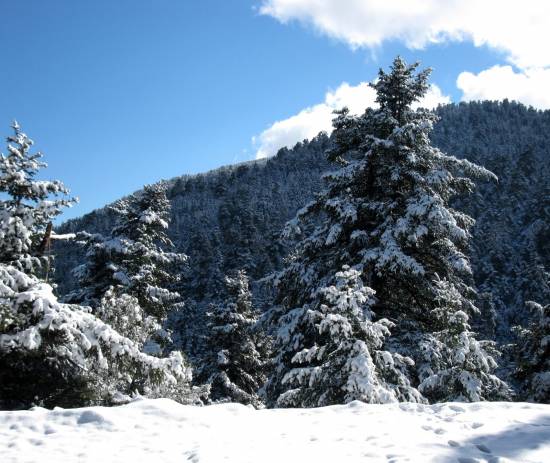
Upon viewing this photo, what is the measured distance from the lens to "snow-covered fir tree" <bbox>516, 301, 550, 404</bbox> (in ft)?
46.5

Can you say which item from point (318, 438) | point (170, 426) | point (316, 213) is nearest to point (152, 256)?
point (316, 213)

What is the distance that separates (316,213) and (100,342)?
6.86 metres

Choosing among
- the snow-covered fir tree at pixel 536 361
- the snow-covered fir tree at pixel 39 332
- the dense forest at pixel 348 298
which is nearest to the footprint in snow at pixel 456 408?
the dense forest at pixel 348 298

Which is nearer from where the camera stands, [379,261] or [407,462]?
[407,462]

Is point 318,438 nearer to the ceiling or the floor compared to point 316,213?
nearer to the floor

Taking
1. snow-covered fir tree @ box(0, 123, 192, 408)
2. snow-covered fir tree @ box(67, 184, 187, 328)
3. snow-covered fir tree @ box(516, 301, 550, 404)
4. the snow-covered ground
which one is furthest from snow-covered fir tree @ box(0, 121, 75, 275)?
snow-covered fir tree @ box(516, 301, 550, 404)

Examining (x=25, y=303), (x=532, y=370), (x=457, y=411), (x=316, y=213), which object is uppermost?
(x=316, y=213)

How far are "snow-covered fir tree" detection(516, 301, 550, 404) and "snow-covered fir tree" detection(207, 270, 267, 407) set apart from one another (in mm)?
11991

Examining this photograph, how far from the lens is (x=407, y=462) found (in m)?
4.56

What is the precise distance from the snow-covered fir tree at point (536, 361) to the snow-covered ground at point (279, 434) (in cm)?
935

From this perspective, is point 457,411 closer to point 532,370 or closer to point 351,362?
point 351,362

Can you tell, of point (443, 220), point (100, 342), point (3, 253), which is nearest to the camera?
point (100, 342)

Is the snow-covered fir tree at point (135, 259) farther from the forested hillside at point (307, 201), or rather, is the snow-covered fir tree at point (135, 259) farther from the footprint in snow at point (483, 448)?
the footprint in snow at point (483, 448)

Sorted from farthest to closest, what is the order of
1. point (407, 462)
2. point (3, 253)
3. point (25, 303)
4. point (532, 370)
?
point (532, 370)
point (3, 253)
point (25, 303)
point (407, 462)
